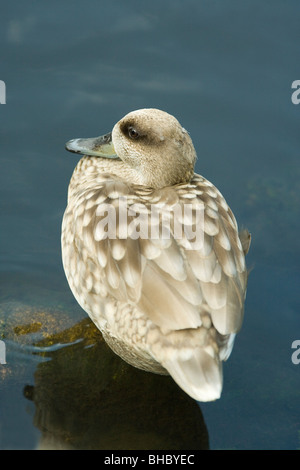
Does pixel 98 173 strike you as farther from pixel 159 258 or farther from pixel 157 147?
pixel 159 258

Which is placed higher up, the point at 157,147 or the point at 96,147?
the point at 96,147

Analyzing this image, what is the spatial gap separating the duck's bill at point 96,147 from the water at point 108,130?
2.25 feet

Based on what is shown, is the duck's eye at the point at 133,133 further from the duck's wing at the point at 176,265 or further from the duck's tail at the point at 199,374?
the duck's tail at the point at 199,374

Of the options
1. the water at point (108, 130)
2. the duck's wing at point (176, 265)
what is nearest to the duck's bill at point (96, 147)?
the duck's wing at point (176, 265)

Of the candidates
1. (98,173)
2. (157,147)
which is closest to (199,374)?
(157,147)

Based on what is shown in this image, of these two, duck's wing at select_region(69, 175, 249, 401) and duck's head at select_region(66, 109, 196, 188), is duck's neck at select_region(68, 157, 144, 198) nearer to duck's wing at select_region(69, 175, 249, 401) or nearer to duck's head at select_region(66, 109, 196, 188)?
duck's head at select_region(66, 109, 196, 188)

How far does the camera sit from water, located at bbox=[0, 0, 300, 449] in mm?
4527

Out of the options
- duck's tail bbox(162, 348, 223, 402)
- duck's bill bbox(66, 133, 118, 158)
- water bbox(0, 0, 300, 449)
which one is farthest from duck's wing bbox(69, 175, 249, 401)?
water bbox(0, 0, 300, 449)

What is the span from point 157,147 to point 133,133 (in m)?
0.21

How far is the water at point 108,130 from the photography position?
453 cm

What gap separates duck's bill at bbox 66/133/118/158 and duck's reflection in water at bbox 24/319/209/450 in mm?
1268

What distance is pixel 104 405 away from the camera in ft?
14.8
